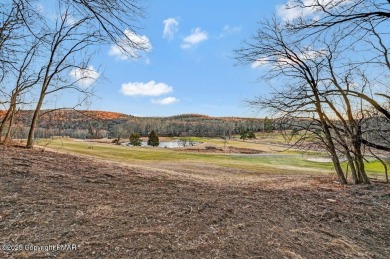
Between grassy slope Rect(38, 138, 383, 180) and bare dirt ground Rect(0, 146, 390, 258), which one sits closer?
bare dirt ground Rect(0, 146, 390, 258)

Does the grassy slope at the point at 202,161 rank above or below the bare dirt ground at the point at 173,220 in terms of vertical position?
below

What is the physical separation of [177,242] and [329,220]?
2.63m

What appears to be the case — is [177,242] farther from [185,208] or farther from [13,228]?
[13,228]

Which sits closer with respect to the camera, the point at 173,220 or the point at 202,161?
the point at 173,220

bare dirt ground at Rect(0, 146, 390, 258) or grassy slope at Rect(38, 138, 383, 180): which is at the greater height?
bare dirt ground at Rect(0, 146, 390, 258)

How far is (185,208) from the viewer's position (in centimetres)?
455

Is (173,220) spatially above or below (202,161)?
above

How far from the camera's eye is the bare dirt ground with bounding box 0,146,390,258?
323 centimetres

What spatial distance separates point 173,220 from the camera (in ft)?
13.1

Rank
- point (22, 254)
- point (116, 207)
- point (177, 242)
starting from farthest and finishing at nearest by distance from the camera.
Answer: point (116, 207) < point (177, 242) < point (22, 254)

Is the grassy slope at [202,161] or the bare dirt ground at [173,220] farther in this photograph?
the grassy slope at [202,161]

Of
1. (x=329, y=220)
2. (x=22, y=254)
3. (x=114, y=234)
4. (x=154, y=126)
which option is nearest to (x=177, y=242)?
(x=114, y=234)

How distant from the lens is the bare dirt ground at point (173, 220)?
323 cm

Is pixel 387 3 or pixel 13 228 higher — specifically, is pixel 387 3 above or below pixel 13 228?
above
